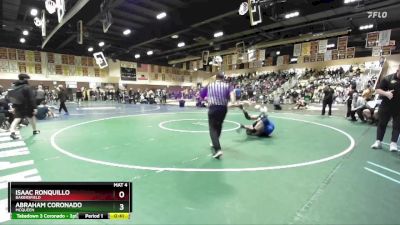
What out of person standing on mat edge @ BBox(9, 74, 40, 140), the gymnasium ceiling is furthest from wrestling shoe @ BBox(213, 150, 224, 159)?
the gymnasium ceiling

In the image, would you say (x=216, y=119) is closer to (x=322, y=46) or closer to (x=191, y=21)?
(x=191, y=21)

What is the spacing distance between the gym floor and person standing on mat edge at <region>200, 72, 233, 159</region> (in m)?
0.42

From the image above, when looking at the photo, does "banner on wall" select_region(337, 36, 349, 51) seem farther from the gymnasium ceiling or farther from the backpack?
the backpack

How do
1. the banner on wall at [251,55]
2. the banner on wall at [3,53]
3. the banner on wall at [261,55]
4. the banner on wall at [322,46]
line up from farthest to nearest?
1. the banner on wall at [3,53]
2. the banner on wall at [261,55]
3. the banner on wall at [251,55]
4. the banner on wall at [322,46]

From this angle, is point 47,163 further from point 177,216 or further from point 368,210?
point 368,210

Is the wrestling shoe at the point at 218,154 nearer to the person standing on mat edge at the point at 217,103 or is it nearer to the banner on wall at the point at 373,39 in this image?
the person standing on mat edge at the point at 217,103

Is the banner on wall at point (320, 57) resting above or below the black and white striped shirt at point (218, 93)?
above

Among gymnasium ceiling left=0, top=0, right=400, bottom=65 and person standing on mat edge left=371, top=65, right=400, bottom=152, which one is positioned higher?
gymnasium ceiling left=0, top=0, right=400, bottom=65

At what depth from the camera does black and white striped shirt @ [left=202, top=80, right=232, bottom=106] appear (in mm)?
4602

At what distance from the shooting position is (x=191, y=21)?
15.2m
